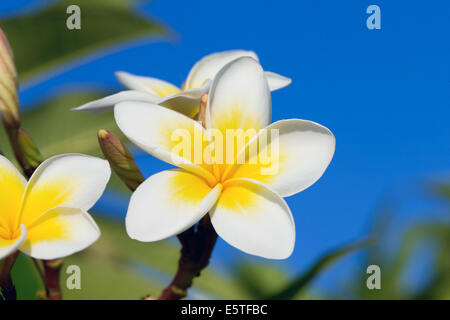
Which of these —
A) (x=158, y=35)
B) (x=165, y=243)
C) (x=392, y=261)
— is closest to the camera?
(x=158, y=35)

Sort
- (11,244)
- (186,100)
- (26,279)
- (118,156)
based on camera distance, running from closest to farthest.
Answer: (11,244) < (118,156) < (186,100) < (26,279)

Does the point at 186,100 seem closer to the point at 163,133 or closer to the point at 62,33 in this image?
the point at 163,133

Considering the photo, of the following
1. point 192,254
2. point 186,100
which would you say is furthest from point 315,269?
point 186,100

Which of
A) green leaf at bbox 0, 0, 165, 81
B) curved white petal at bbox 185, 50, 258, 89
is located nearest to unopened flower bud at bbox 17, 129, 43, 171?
curved white petal at bbox 185, 50, 258, 89

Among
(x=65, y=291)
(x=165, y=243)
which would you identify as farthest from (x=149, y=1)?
(x=65, y=291)

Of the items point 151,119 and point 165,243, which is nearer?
point 151,119

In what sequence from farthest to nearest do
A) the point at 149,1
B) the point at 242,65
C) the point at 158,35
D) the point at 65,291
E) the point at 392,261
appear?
the point at 392,261, the point at 149,1, the point at 158,35, the point at 65,291, the point at 242,65
